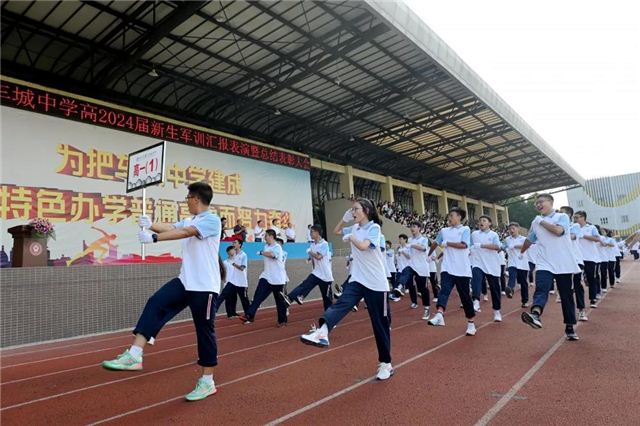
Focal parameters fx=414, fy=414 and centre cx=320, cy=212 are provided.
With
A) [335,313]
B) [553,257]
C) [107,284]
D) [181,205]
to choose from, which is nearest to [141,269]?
[107,284]

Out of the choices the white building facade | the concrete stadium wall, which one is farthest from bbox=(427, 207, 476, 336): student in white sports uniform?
the white building facade

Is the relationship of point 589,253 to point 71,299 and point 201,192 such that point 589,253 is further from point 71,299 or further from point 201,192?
point 71,299

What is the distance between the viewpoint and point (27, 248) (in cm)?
716

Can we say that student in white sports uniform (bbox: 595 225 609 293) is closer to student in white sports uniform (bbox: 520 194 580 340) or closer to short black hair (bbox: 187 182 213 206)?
student in white sports uniform (bbox: 520 194 580 340)

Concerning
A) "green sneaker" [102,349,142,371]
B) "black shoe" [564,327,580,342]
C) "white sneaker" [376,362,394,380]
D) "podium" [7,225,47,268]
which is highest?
"podium" [7,225,47,268]

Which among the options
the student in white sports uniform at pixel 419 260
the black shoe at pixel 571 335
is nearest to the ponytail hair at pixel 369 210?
the black shoe at pixel 571 335

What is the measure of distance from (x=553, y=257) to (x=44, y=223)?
323 inches

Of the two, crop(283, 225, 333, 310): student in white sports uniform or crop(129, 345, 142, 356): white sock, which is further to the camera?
crop(283, 225, 333, 310): student in white sports uniform

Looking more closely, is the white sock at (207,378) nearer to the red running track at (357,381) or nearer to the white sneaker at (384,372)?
the red running track at (357,381)

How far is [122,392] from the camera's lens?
3783 mm

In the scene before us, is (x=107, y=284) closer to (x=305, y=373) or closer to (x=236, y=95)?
(x=305, y=373)

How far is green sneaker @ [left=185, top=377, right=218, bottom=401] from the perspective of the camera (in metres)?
3.37

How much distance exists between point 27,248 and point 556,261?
826 centimetres

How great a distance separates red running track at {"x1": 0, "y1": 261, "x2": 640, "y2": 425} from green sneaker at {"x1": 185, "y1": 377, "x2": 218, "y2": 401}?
0.06 m
